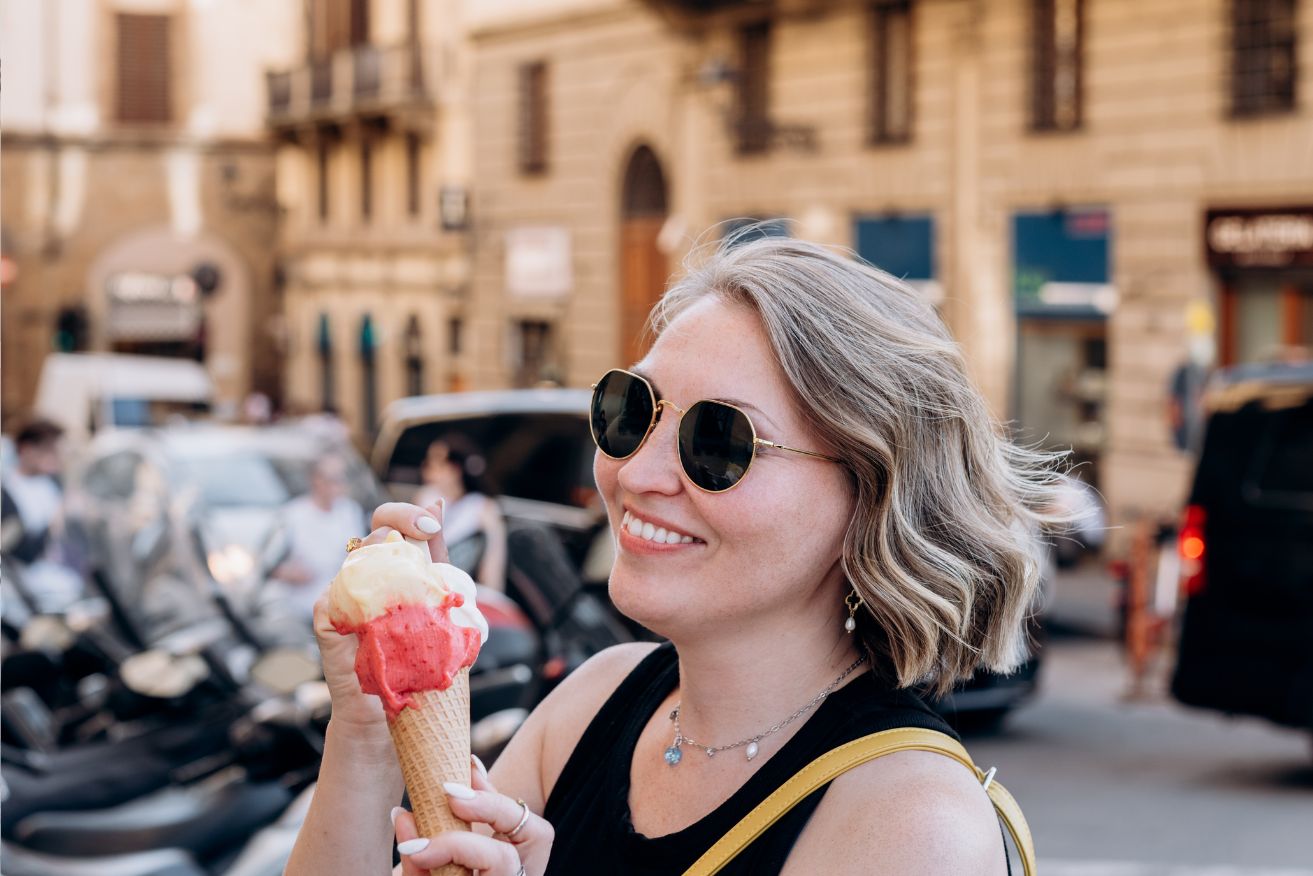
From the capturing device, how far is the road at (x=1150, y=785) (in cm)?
768

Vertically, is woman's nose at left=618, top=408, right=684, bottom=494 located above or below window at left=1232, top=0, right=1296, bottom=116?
below

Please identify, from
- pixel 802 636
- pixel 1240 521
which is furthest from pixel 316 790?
pixel 1240 521

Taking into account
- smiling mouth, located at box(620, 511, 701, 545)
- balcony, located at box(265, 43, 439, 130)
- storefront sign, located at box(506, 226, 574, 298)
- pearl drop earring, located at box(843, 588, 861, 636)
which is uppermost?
balcony, located at box(265, 43, 439, 130)

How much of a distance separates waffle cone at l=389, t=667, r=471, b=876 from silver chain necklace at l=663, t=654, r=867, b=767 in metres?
0.31

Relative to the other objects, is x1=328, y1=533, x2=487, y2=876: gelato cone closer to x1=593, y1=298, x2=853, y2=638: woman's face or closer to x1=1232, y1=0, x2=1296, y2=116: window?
x1=593, y1=298, x2=853, y2=638: woman's face

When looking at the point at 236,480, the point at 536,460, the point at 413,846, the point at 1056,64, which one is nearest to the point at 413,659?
the point at 413,846

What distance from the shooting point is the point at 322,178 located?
143 ft

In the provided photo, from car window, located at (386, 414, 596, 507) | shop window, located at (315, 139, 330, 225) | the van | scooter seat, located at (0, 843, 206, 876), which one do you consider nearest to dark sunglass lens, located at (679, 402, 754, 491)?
scooter seat, located at (0, 843, 206, 876)

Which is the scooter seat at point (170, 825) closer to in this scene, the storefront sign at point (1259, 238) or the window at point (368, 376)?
the storefront sign at point (1259, 238)

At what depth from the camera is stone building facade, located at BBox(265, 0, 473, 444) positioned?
36.0 meters

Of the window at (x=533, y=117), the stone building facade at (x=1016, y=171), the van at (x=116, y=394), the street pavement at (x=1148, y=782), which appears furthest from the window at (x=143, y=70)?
the street pavement at (x=1148, y=782)

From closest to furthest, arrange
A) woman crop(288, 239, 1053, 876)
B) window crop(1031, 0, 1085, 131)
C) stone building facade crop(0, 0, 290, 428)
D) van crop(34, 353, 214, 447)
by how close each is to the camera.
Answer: woman crop(288, 239, 1053, 876), window crop(1031, 0, 1085, 131), van crop(34, 353, 214, 447), stone building facade crop(0, 0, 290, 428)

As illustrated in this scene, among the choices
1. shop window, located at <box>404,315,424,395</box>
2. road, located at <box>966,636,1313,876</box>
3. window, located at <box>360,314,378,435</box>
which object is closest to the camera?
road, located at <box>966,636,1313,876</box>

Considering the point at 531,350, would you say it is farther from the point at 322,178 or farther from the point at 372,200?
the point at 322,178
